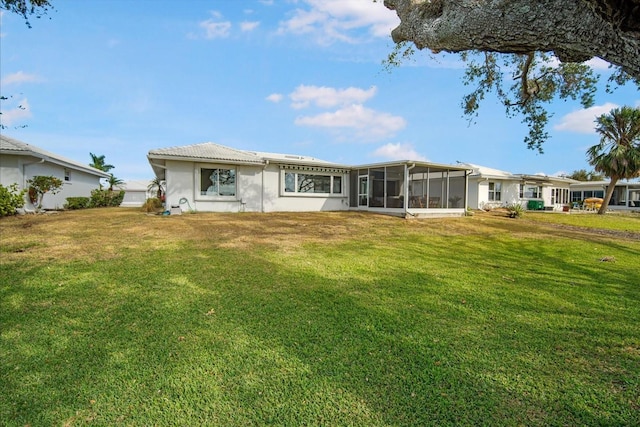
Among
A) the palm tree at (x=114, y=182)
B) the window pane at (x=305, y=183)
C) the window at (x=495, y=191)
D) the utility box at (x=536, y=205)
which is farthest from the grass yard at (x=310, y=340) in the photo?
the palm tree at (x=114, y=182)

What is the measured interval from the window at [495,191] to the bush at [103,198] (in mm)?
32135

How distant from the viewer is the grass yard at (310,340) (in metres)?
2.25

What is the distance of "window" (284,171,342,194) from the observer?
680 inches

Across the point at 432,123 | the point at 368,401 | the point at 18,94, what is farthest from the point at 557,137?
the point at 18,94

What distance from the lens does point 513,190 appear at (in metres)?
27.9

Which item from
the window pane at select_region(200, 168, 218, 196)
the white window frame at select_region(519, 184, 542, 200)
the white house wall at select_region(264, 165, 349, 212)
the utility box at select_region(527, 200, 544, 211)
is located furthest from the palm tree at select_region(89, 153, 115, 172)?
the utility box at select_region(527, 200, 544, 211)

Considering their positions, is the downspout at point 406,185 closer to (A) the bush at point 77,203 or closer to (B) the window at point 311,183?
(B) the window at point 311,183

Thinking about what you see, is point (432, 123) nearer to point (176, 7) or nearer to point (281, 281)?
point (176, 7)

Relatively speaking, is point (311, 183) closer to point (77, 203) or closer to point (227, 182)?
point (227, 182)

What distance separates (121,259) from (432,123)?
15.9 meters

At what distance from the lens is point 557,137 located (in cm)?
1094

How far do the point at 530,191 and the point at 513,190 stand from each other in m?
2.89

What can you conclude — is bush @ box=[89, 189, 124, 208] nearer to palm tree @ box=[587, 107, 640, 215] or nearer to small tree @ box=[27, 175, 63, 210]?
small tree @ box=[27, 175, 63, 210]

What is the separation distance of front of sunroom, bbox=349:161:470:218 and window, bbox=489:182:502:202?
36.7 feet
